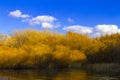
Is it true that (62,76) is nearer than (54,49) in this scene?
Yes

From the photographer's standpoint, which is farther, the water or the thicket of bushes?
the thicket of bushes

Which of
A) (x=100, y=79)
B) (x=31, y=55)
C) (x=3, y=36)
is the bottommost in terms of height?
(x=100, y=79)

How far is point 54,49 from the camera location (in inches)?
2547

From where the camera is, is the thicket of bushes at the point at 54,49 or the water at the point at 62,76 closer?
the water at the point at 62,76

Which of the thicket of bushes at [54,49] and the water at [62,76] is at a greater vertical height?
the thicket of bushes at [54,49]

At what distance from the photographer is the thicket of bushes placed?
59531 mm

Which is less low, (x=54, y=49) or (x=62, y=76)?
(x=54, y=49)

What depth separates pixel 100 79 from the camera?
33.8 metres

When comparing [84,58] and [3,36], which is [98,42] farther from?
[3,36]

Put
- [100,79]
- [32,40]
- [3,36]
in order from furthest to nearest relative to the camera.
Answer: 1. [3,36]
2. [32,40]
3. [100,79]

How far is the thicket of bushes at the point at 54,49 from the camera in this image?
2344 inches

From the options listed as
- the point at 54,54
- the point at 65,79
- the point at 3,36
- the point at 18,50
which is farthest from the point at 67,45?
the point at 65,79

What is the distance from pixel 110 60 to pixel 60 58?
9.38 meters

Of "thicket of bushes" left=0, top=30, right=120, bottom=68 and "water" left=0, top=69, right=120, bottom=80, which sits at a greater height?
"thicket of bushes" left=0, top=30, right=120, bottom=68
